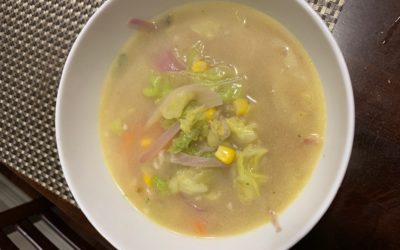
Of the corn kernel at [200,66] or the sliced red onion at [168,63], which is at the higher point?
the corn kernel at [200,66]

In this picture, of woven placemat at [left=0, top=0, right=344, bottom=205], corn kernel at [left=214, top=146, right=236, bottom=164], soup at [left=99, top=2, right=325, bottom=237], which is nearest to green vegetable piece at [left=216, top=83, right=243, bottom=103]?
soup at [left=99, top=2, right=325, bottom=237]

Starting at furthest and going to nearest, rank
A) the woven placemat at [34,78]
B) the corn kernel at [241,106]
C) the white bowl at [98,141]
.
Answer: the woven placemat at [34,78]
the corn kernel at [241,106]
the white bowl at [98,141]

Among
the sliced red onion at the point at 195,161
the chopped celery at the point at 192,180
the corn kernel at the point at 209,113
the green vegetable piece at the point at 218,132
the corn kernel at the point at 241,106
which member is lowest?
the chopped celery at the point at 192,180

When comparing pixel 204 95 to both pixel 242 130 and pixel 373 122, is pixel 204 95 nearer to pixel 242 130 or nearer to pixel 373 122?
pixel 242 130

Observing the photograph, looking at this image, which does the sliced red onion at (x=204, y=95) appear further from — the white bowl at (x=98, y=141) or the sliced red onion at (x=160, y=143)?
the white bowl at (x=98, y=141)

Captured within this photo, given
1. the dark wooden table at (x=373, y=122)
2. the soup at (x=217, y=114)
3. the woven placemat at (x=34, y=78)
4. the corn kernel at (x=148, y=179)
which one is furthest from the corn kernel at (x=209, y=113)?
the woven placemat at (x=34, y=78)

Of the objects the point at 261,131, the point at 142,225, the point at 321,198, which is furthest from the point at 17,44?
the point at 321,198
